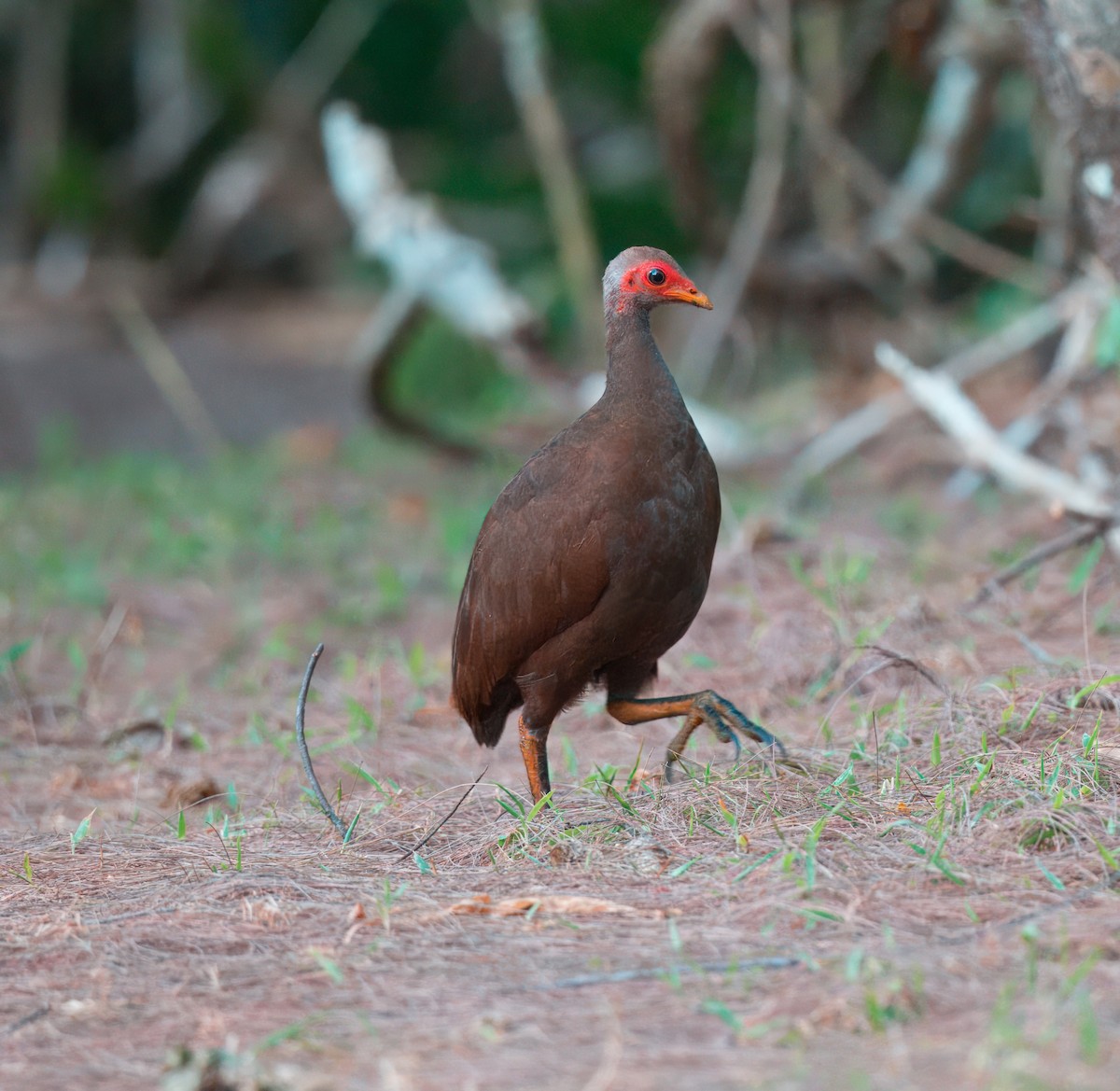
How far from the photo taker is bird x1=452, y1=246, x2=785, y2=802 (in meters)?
3.20

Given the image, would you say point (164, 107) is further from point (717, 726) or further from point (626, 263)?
point (717, 726)

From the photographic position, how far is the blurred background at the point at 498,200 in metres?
7.86

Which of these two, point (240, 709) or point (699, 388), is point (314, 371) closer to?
point (699, 388)

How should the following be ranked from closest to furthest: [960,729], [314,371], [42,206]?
[960,729]
[314,371]
[42,206]

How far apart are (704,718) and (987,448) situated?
8.54 ft

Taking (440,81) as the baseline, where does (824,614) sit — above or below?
below

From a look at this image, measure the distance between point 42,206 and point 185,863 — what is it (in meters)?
12.2

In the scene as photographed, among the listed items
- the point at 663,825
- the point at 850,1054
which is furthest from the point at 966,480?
the point at 850,1054

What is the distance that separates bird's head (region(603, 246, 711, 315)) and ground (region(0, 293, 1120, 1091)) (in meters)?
1.10

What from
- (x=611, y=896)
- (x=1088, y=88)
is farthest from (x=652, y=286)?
(x=1088, y=88)

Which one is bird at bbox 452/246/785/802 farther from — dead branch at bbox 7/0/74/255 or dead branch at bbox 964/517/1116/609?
dead branch at bbox 7/0/74/255

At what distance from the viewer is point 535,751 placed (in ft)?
11.5

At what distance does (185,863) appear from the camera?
3.02 metres

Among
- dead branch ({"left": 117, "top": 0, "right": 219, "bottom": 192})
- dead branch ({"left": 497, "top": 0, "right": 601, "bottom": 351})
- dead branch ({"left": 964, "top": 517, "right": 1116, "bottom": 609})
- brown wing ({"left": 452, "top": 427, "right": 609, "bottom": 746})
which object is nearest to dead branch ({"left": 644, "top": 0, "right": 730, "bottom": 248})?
dead branch ({"left": 497, "top": 0, "right": 601, "bottom": 351})
